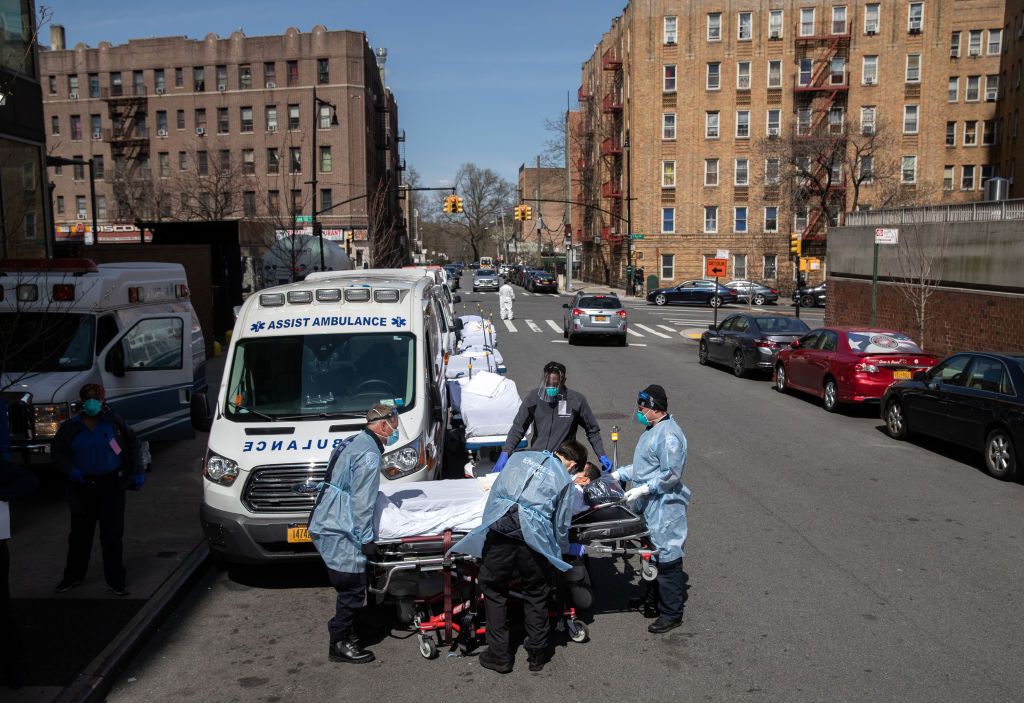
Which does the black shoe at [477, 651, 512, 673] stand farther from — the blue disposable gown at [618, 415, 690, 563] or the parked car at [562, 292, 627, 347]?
the parked car at [562, 292, 627, 347]

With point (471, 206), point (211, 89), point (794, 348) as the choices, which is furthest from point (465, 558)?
point (471, 206)

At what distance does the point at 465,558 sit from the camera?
6.21 meters

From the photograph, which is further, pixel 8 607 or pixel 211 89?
pixel 211 89

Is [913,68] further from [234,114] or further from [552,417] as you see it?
[552,417]

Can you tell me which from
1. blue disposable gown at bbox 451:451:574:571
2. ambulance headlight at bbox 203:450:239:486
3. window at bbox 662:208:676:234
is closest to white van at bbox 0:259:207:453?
ambulance headlight at bbox 203:450:239:486

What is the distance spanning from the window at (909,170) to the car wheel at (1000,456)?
182 ft

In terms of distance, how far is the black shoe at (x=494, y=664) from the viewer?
6012 millimetres

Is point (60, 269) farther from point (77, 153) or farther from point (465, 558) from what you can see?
point (77, 153)

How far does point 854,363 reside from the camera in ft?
53.5

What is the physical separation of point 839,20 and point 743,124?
30.0 ft

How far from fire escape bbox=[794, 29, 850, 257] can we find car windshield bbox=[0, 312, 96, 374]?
5520 cm

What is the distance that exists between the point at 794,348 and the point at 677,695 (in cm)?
1452

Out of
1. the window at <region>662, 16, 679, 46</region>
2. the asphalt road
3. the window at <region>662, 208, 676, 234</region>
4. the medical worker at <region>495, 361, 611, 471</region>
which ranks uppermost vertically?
the window at <region>662, 16, 679, 46</region>

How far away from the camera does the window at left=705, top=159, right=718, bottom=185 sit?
205ft
